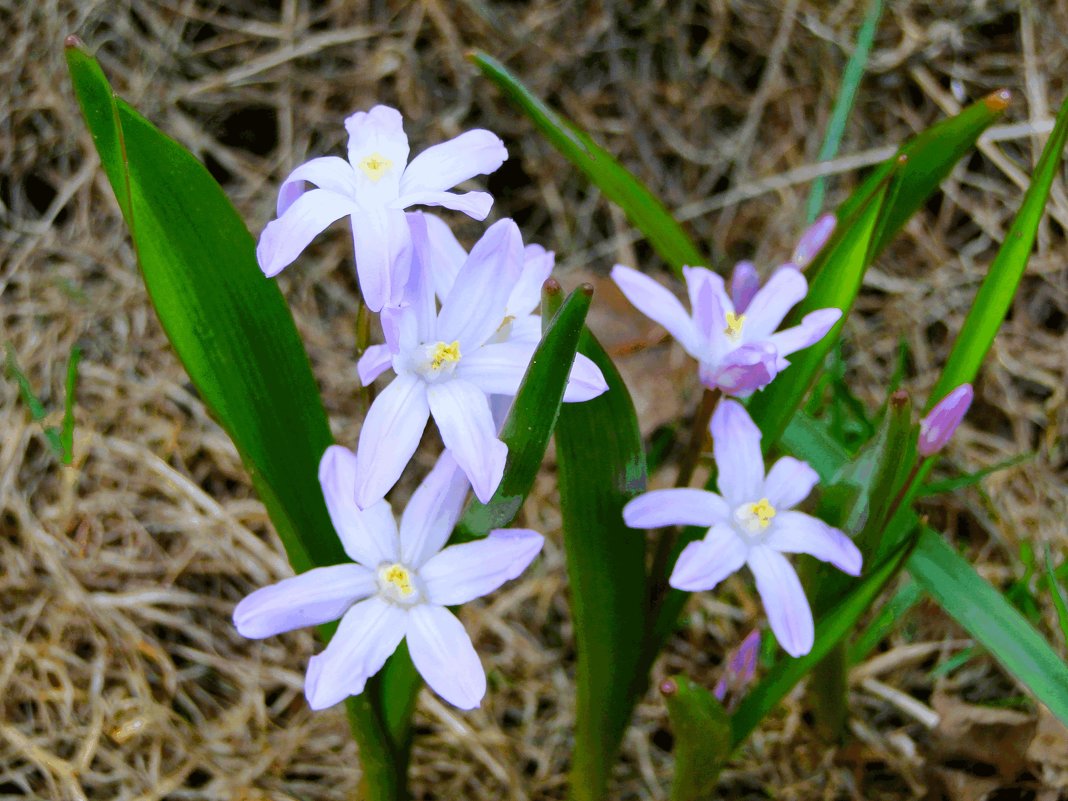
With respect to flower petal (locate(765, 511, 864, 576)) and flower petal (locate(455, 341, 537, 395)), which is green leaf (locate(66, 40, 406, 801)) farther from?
flower petal (locate(765, 511, 864, 576))

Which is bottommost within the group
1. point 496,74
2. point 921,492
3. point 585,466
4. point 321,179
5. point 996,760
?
point 996,760

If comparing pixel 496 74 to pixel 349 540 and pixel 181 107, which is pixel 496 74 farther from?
pixel 181 107

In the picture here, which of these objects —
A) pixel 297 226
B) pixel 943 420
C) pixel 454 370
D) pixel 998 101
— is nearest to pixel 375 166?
pixel 297 226

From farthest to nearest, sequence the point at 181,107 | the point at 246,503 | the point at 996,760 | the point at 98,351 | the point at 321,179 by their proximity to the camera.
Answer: the point at 181,107 < the point at 98,351 < the point at 246,503 < the point at 996,760 < the point at 321,179

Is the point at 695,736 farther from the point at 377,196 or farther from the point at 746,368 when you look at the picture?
the point at 377,196

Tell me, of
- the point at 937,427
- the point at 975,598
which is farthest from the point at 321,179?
the point at 975,598

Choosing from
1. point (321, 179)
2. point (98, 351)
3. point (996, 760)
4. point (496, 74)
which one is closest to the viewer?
point (321, 179)
